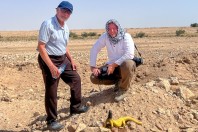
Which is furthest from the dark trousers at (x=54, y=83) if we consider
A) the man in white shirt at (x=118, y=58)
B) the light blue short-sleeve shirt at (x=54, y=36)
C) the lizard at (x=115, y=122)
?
the lizard at (x=115, y=122)

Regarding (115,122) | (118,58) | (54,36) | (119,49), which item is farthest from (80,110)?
(54,36)

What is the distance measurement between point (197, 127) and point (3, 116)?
3.55m

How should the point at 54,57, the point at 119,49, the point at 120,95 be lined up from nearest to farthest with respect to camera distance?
the point at 54,57
the point at 119,49
the point at 120,95

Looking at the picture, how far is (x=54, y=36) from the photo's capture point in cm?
564

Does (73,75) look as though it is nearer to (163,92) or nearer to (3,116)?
(163,92)

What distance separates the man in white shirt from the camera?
6.19 metres

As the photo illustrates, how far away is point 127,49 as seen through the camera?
20.3 ft

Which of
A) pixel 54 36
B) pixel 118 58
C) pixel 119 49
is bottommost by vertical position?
pixel 118 58

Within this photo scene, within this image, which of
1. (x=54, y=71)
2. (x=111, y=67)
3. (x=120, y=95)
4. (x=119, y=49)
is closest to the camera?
(x=54, y=71)

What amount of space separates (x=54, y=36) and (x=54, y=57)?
0.33m

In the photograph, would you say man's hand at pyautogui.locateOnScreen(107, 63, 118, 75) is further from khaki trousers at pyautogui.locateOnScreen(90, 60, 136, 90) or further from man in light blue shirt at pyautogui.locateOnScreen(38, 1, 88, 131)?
man in light blue shirt at pyautogui.locateOnScreen(38, 1, 88, 131)

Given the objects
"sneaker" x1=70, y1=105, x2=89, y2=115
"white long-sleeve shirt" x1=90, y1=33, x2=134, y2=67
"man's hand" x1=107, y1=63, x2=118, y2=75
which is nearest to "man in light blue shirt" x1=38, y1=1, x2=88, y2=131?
"sneaker" x1=70, y1=105, x2=89, y2=115

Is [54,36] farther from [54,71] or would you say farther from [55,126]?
[55,126]

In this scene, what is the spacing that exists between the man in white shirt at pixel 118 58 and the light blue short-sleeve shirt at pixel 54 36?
2.50ft
